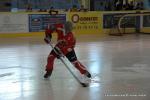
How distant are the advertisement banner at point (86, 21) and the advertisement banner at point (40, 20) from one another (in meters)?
0.72

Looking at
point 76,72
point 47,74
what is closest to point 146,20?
point 76,72

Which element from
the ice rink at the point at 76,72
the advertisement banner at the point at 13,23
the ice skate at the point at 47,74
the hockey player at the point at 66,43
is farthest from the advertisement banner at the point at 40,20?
the hockey player at the point at 66,43

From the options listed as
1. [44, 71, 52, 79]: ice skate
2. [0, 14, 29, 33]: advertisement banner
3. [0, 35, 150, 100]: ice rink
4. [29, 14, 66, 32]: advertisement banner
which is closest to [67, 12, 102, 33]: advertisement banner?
[29, 14, 66, 32]: advertisement banner

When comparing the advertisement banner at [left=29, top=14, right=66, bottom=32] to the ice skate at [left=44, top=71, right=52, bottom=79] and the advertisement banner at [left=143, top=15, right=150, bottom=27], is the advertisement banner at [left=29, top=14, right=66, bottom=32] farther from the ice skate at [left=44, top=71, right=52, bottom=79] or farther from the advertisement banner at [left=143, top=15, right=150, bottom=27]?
the ice skate at [left=44, top=71, right=52, bottom=79]

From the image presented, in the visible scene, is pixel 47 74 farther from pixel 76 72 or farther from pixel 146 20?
pixel 146 20

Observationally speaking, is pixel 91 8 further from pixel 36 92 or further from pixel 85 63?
pixel 36 92

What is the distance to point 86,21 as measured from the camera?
22.1 metres

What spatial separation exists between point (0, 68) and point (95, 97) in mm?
4083

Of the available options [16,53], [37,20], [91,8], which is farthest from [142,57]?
[91,8]

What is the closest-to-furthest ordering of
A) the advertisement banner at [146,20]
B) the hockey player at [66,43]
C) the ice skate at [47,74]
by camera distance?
1. the hockey player at [66,43]
2. the ice skate at [47,74]
3. the advertisement banner at [146,20]

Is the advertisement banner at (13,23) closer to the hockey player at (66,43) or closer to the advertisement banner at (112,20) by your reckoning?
the advertisement banner at (112,20)

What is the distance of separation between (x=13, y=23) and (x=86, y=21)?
3.95 meters

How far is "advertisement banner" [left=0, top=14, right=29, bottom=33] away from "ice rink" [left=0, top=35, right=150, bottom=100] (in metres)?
4.81

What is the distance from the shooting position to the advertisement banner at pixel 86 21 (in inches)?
862
